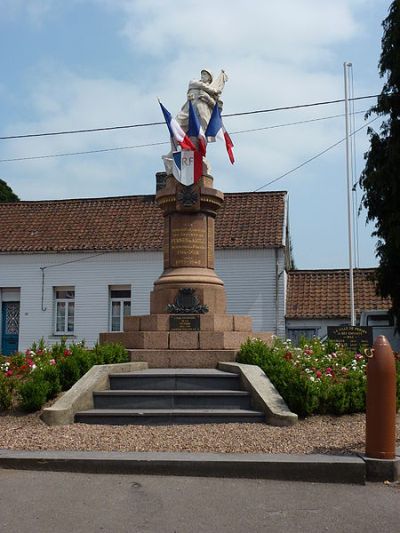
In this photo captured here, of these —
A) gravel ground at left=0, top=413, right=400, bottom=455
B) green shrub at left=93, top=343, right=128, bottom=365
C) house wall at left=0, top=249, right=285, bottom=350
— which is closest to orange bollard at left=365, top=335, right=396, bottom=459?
gravel ground at left=0, top=413, right=400, bottom=455

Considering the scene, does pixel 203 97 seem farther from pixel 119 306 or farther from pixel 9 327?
pixel 9 327

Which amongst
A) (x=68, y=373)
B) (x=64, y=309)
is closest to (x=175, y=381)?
(x=68, y=373)

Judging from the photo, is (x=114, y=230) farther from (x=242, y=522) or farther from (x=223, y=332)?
(x=242, y=522)

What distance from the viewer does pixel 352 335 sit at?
1705 centimetres

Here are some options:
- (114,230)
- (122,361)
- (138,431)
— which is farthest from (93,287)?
(138,431)

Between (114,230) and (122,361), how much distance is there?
18.0 metres

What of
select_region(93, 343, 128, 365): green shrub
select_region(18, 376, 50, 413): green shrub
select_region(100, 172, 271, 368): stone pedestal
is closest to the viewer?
select_region(18, 376, 50, 413): green shrub

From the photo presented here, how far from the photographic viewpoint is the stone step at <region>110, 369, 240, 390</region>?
9.70m

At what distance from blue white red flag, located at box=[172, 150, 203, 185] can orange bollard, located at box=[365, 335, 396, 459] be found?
7.61 m

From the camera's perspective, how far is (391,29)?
21516mm

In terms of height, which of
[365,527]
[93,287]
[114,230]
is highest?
[114,230]

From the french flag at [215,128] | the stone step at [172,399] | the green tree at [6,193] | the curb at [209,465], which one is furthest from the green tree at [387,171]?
the green tree at [6,193]

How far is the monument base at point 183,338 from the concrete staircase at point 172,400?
1.02m

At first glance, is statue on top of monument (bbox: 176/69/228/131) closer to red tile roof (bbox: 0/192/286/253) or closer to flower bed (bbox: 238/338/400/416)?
flower bed (bbox: 238/338/400/416)
